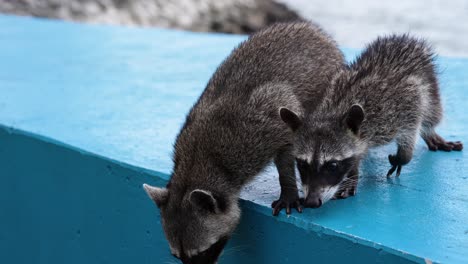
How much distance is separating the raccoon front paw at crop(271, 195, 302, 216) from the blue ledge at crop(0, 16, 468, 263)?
48 millimetres

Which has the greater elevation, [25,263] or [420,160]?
[420,160]

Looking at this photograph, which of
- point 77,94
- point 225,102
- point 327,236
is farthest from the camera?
point 77,94

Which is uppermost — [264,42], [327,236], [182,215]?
[264,42]

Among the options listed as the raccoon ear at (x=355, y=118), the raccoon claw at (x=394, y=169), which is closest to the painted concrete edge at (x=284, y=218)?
the raccoon ear at (x=355, y=118)

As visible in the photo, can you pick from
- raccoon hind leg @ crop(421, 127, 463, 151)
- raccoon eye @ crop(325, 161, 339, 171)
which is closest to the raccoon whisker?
raccoon eye @ crop(325, 161, 339, 171)

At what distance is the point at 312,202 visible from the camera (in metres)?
3.19

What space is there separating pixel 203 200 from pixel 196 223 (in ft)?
0.36

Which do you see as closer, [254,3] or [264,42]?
[264,42]

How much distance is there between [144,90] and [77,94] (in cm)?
53

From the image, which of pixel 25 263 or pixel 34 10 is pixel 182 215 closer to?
pixel 25 263

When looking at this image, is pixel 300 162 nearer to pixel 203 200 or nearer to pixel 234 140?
pixel 234 140

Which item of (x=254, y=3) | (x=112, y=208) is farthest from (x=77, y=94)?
(x=254, y=3)

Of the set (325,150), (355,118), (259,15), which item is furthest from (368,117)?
(259,15)

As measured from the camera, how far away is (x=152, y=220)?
3.85 m
